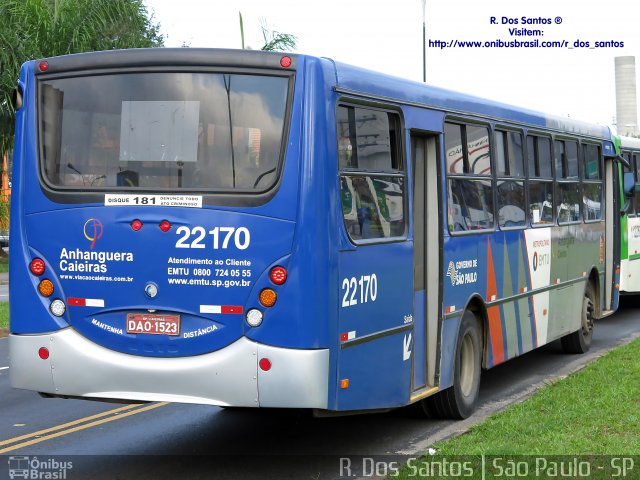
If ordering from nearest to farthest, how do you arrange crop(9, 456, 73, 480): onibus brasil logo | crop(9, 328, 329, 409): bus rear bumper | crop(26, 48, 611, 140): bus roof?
crop(9, 328, 329, 409): bus rear bumper
crop(26, 48, 611, 140): bus roof
crop(9, 456, 73, 480): onibus brasil logo

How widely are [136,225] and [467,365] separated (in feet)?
13.9

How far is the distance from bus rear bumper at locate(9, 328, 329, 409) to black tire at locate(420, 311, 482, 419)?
296 cm

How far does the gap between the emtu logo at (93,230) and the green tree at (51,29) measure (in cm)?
2883

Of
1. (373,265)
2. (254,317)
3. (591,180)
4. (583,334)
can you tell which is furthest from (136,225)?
(591,180)

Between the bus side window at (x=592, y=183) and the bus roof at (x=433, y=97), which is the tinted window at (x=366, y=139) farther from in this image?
the bus side window at (x=592, y=183)

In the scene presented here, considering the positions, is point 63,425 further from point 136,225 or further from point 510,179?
point 510,179

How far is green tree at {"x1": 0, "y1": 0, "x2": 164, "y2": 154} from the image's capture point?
1451 inches

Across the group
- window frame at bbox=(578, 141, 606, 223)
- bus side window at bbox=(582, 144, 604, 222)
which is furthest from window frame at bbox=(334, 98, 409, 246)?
bus side window at bbox=(582, 144, 604, 222)

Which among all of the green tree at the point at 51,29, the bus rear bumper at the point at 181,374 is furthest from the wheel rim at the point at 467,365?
the green tree at the point at 51,29

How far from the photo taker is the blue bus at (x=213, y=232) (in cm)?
809

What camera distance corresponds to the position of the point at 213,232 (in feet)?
26.9

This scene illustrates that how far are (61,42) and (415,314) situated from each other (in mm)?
29296

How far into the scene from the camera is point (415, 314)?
389 inches

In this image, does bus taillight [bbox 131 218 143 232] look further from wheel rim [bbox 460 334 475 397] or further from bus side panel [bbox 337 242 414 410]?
wheel rim [bbox 460 334 475 397]
